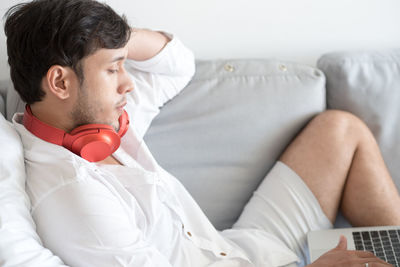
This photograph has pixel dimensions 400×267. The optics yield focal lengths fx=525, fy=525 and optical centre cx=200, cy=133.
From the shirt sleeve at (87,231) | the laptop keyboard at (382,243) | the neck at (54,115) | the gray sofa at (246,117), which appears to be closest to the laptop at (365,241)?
the laptop keyboard at (382,243)

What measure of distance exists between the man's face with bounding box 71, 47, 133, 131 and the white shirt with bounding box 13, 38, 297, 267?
11cm

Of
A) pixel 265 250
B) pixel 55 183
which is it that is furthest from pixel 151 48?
pixel 265 250

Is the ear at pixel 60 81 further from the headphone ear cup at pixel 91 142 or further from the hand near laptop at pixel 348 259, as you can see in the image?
the hand near laptop at pixel 348 259

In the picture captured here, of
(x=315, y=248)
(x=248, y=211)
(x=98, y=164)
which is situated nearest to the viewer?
(x=98, y=164)

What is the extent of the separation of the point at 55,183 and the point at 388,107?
1.17 m

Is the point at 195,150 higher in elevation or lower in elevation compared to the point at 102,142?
lower

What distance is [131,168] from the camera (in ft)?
4.64

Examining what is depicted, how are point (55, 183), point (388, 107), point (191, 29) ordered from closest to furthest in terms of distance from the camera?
point (55, 183)
point (388, 107)
point (191, 29)

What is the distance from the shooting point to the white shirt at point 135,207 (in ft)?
3.83

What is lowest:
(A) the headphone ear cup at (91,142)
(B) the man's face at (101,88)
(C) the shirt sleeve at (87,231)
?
(C) the shirt sleeve at (87,231)

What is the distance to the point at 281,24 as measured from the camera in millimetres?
1974

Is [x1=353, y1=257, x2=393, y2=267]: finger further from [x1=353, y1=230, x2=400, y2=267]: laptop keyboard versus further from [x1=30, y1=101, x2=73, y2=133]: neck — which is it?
[x1=30, y1=101, x2=73, y2=133]: neck

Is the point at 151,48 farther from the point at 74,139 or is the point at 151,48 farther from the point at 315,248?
the point at 315,248

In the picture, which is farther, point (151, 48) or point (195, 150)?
point (195, 150)
